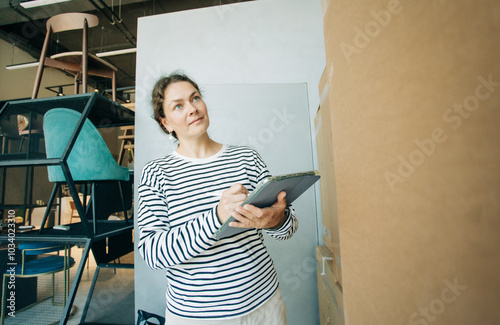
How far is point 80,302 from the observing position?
271 centimetres

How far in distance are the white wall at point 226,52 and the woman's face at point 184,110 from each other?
89 centimetres

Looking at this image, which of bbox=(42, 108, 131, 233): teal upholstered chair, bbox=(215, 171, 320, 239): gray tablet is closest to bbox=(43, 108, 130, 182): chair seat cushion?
bbox=(42, 108, 131, 233): teal upholstered chair

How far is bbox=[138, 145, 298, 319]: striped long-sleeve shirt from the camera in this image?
0.77 metres

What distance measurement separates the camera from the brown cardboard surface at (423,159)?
0.21 metres

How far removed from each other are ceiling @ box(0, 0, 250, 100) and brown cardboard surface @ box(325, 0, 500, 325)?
4886 mm

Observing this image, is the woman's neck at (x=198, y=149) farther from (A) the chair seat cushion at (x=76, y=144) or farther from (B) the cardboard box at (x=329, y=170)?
(A) the chair seat cushion at (x=76, y=144)

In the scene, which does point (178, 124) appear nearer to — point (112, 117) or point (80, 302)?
point (112, 117)

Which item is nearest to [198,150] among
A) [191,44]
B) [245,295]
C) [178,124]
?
[178,124]

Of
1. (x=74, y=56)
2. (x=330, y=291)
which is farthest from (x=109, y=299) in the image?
(x=330, y=291)

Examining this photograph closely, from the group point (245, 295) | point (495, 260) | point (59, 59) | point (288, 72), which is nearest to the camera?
point (495, 260)

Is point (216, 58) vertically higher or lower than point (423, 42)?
higher

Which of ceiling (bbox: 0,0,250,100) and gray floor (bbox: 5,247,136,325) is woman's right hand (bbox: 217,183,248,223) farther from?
ceiling (bbox: 0,0,250,100)

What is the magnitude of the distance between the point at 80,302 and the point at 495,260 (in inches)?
137

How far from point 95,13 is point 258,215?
6.63 metres
